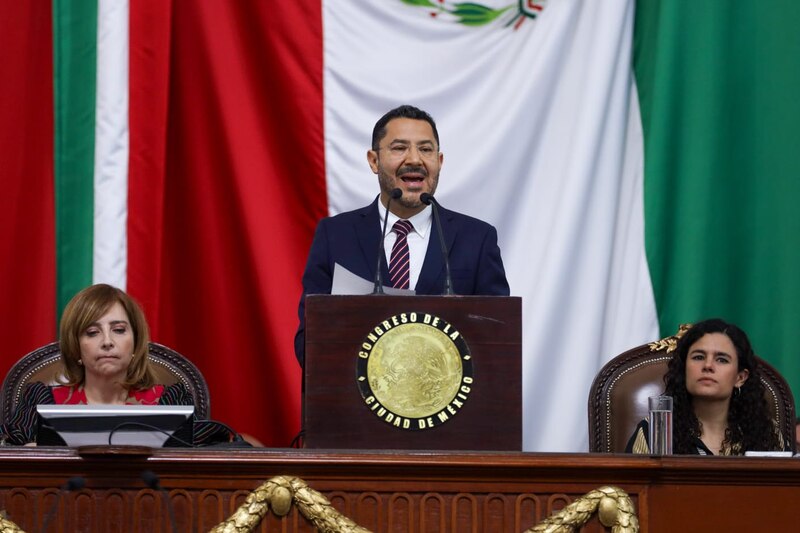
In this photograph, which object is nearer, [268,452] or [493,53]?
[268,452]

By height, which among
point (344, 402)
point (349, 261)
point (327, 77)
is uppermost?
point (327, 77)

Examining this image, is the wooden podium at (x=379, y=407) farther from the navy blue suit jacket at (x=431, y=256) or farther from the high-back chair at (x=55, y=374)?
the high-back chair at (x=55, y=374)

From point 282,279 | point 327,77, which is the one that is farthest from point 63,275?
point 327,77

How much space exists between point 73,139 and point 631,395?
7.07 feet

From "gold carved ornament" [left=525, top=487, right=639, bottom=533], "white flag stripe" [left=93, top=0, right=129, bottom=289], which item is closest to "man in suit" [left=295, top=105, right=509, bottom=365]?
"gold carved ornament" [left=525, top=487, right=639, bottom=533]

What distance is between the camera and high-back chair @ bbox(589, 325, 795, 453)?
3520mm

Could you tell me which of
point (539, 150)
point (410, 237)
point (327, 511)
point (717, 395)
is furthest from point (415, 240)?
point (539, 150)

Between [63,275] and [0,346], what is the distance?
0.33 meters

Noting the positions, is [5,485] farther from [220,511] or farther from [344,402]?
[344,402]

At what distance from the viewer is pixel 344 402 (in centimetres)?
237

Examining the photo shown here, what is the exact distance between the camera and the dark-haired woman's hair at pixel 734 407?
139 inches

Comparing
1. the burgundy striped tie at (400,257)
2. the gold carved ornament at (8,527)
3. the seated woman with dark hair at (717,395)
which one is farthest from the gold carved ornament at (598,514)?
the seated woman with dark hair at (717,395)

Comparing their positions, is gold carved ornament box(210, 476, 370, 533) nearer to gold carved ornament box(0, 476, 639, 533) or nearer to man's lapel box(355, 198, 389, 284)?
gold carved ornament box(0, 476, 639, 533)

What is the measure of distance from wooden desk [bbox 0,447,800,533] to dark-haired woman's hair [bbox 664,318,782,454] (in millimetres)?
1271
